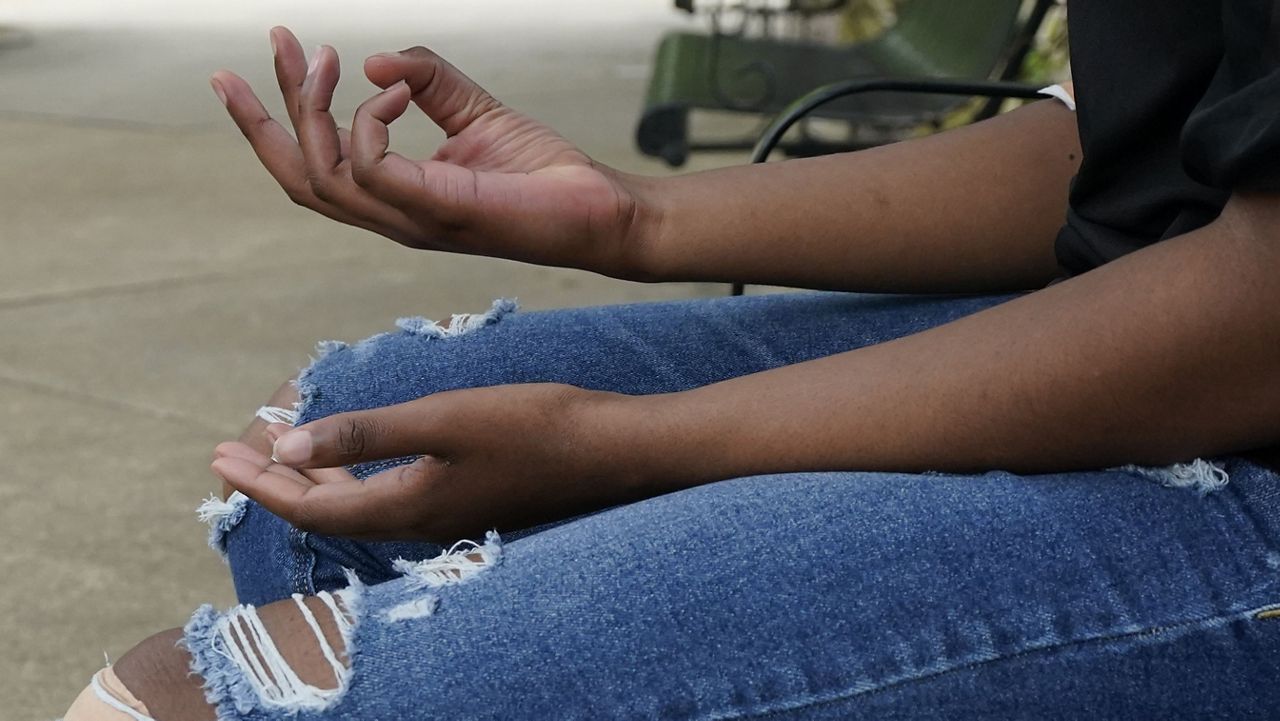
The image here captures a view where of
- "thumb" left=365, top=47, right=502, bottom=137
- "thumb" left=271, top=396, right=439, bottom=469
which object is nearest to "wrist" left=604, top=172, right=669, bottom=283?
"thumb" left=365, top=47, right=502, bottom=137

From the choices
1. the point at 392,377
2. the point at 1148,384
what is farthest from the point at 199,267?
the point at 1148,384

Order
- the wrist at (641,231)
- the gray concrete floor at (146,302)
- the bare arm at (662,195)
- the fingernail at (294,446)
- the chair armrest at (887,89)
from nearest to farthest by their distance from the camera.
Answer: the fingernail at (294,446)
the bare arm at (662,195)
the wrist at (641,231)
the chair armrest at (887,89)
the gray concrete floor at (146,302)

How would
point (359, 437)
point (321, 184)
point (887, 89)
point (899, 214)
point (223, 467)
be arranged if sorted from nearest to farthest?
point (359, 437) < point (223, 467) < point (321, 184) < point (899, 214) < point (887, 89)

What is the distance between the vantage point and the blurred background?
2568mm

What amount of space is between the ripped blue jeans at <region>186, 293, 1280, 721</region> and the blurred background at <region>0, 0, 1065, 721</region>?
4.38ft

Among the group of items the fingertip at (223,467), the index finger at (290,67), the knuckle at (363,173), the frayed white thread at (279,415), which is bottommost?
the frayed white thread at (279,415)

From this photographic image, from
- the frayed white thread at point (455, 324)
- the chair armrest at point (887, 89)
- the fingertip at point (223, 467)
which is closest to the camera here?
the fingertip at point (223, 467)

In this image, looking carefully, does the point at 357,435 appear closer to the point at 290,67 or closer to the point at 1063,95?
the point at 290,67

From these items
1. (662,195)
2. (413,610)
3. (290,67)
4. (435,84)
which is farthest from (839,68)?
(413,610)

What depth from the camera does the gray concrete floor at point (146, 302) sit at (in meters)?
2.55

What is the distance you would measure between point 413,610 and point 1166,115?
77cm

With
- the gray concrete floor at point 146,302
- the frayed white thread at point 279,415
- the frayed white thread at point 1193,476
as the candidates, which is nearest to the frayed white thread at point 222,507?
the frayed white thread at point 279,415

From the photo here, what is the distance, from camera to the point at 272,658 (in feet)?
3.56

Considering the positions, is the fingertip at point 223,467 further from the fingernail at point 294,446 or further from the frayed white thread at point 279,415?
the frayed white thread at point 279,415
